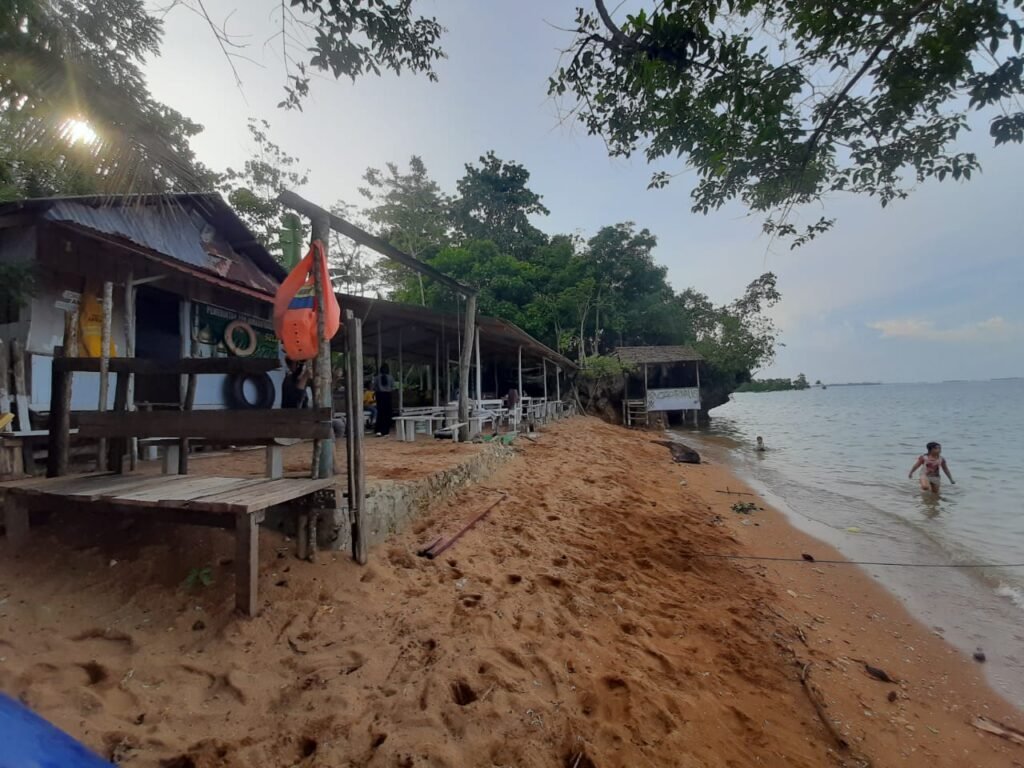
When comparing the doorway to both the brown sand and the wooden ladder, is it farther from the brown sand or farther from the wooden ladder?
the wooden ladder

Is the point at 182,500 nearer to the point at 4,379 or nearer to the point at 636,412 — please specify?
the point at 4,379

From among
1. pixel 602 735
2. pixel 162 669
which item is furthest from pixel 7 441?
pixel 602 735

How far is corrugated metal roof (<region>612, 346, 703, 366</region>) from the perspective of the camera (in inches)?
1040

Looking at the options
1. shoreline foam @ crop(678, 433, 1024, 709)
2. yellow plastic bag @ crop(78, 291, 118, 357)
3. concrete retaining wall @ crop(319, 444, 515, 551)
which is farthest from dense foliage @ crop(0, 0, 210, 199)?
→ shoreline foam @ crop(678, 433, 1024, 709)

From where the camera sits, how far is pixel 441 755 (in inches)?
79.7

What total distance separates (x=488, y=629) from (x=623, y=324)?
1166 inches

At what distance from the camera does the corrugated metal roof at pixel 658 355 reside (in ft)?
86.7

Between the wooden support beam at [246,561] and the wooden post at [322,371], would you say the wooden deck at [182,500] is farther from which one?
the wooden post at [322,371]

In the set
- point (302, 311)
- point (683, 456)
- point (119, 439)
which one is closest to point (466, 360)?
point (302, 311)

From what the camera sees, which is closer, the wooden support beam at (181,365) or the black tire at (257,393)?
the wooden support beam at (181,365)

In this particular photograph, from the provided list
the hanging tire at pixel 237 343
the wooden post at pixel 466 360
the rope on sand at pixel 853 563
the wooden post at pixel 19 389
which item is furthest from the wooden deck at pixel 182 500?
the hanging tire at pixel 237 343

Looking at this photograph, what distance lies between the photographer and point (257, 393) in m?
8.34

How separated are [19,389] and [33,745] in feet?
19.3

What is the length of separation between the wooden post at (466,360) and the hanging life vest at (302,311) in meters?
4.20
